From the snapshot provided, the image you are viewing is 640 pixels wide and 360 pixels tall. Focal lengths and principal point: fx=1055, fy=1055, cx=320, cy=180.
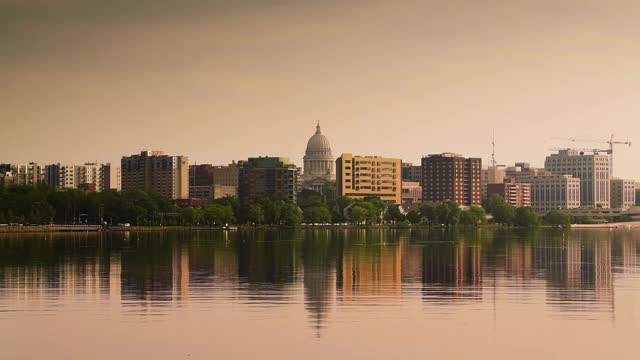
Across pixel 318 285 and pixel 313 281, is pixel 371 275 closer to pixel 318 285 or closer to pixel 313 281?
pixel 313 281

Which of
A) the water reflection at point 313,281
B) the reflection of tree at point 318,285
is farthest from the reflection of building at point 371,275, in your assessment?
the reflection of tree at point 318,285

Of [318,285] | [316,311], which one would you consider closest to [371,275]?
[318,285]

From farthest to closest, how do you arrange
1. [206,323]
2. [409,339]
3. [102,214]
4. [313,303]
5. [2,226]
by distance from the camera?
1. [102,214]
2. [2,226]
3. [313,303]
4. [206,323]
5. [409,339]

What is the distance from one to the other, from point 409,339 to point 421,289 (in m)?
16.4

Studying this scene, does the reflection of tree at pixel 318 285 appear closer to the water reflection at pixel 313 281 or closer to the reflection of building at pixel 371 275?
the water reflection at pixel 313 281

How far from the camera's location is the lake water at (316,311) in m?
33.3

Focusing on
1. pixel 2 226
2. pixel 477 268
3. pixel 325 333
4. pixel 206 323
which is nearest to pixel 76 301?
pixel 206 323

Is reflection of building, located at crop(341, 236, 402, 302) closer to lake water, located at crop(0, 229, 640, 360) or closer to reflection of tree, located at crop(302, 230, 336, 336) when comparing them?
lake water, located at crop(0, 229, 640, 360)

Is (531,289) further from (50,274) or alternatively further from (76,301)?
(50,274)

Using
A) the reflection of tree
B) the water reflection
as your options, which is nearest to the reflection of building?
the water reflection

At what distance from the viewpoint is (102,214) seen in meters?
195

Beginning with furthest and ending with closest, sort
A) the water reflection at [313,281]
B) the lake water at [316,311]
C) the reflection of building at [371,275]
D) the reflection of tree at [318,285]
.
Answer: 1. the reflection of building at [371,275]
2. the water reflection at [313,281]
3. the reflection of tree at [318,285]
4. the lake water at [316,311]

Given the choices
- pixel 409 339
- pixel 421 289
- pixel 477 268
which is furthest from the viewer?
pixel 477 268

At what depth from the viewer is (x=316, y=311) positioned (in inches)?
1650
